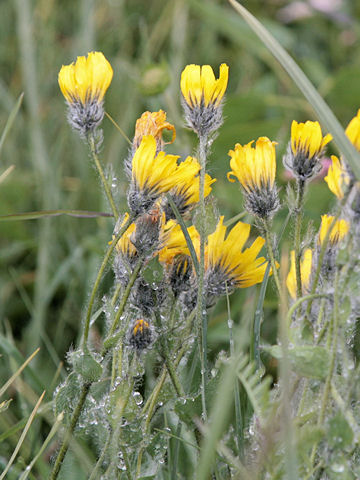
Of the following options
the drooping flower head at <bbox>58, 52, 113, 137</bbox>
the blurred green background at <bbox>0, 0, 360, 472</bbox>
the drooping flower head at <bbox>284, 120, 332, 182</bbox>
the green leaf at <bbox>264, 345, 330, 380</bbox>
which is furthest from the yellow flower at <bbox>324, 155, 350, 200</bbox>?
the blurred green background at <bbox>0, 0, 360, 472</bbox>

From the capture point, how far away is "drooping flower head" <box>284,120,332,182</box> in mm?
579

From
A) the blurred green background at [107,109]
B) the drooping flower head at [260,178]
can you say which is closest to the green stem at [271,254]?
the drooping flower head at [260,178]

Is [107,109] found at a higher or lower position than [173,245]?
higher

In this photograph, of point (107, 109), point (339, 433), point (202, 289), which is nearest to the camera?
point (339, 433)

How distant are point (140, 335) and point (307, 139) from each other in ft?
0.75

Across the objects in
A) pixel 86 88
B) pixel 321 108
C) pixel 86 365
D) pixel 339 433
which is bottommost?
pixel 339 433

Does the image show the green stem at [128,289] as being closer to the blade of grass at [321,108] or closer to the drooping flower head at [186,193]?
the drooping flower head at [186,193]

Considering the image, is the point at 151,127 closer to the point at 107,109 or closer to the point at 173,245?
the point at 173,245

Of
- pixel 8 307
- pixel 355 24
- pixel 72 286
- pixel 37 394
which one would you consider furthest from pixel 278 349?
pixel 355 24

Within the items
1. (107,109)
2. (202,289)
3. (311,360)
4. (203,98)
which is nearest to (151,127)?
(203,98)

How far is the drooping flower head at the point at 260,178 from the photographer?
0.58 meters

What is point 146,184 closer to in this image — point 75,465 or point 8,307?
point 75,465

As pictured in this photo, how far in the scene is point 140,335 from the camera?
0.59m

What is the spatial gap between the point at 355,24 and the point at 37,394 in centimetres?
163
